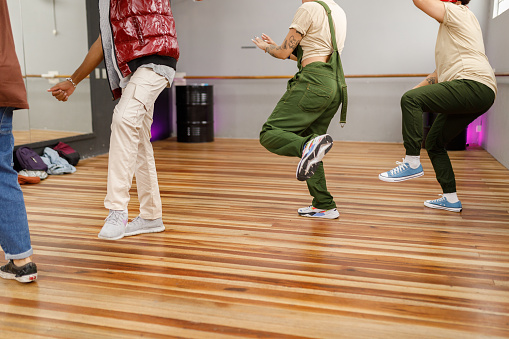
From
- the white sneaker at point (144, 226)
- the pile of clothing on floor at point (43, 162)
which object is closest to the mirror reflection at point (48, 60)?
the pile of clothing on floor at point (43, 162)

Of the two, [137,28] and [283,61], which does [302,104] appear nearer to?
[137,28]

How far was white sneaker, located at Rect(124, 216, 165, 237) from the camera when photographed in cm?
258

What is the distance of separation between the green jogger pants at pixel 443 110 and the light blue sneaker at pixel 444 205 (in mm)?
80

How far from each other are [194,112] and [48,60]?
2.41 m

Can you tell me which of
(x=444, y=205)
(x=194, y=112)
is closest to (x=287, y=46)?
(x=444, y=205)

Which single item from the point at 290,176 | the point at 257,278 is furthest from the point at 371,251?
the point at 290,176

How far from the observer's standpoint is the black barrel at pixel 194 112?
22.3 feet

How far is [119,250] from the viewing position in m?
2.35

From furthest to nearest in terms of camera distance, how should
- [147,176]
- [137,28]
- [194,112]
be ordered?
[194,112] → [147,176] → [137,28]

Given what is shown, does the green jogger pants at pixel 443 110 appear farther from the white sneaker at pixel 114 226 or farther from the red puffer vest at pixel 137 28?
the white sneaker at pixel 114 226

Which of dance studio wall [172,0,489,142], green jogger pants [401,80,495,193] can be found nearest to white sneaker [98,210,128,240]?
green jogger pants [401,80,495,193]

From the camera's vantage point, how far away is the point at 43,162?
429 cm

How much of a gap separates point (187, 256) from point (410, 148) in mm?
1540

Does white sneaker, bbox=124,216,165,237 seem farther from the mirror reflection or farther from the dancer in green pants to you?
the mirror reflection
